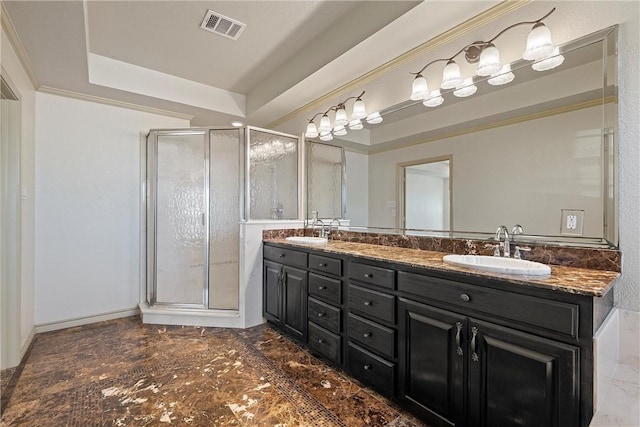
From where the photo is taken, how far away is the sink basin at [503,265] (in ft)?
4.05

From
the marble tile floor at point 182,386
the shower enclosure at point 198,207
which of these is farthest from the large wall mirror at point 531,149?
the shower enclosure at point 198,207

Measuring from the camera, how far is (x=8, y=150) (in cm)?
212

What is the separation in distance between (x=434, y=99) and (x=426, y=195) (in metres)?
0.67

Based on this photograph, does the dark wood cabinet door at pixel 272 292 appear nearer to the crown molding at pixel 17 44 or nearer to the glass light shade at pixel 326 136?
the glass light shade at pixel 326 136

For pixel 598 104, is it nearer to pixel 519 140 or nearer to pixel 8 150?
pixel 519 140

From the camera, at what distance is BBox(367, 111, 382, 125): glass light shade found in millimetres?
2464

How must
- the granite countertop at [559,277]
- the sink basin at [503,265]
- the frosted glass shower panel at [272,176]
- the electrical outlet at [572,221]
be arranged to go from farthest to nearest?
the frosted glass shower panel at [272,176]
the electrical outlet at [572,221]
the sink basin at [503,265]
the granite countertop at [559,277]

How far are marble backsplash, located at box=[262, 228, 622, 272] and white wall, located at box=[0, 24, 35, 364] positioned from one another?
1921mm

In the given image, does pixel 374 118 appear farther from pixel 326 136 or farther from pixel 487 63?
pixel 487 63

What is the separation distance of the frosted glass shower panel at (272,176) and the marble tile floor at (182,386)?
4.24 feet

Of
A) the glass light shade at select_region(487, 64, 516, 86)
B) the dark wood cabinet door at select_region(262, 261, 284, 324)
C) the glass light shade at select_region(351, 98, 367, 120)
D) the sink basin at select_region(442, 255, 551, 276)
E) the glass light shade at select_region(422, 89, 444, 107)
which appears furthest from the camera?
Result: the dark wood cabinet door at select_region(262, 261, 284, 324)

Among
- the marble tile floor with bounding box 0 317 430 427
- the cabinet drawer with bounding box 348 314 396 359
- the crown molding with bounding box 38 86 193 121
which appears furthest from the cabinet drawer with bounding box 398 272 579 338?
the crown molding with bounding box 38 86 193 121

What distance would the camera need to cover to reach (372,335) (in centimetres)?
180

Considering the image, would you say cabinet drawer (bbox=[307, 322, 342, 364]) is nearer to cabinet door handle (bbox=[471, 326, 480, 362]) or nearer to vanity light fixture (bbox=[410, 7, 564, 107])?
cabinet door handle (bbox=[471, 326, 480, 362])
